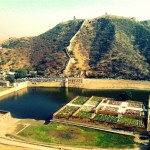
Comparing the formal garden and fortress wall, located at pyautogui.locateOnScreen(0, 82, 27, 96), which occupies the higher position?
fortress wall, located at pyautogui.locateOnScreen(0, 82, 27, 96)

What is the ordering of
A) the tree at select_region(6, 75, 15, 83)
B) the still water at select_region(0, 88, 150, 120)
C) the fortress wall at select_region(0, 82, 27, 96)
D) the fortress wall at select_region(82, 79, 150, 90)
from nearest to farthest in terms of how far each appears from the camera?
the still water at select_region(0, 88, 150, 120)
the fortress wall at select_region(0, 82, 27, 96)
the fortress wall at select_region(82, 79, 150, 90)
the tree at select_region(6, 75, 15, 83)

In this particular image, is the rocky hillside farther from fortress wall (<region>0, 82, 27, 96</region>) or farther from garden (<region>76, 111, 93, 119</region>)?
garden (<region>76, 111, 93, 119</region>)

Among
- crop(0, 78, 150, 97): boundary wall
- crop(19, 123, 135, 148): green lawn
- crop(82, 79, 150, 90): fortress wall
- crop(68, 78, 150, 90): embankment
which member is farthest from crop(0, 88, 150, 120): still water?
crop(19, 123, 135, 148): green lawn

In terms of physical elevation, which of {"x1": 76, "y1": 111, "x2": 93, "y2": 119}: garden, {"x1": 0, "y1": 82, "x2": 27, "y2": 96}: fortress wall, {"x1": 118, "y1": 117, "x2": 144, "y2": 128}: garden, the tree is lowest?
{"x1": 118, "y1": 117, "x2": 144, "y2": 128}: garden

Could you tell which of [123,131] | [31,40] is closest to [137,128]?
[123,131]

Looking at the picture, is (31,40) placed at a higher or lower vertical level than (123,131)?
higher

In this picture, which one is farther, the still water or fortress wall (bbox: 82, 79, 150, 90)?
fortress wall (bbox: 82, 79, 150, 90)

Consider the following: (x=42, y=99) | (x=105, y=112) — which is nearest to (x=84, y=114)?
(x=105, y=112)

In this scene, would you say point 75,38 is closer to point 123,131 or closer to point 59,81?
point 59,81
